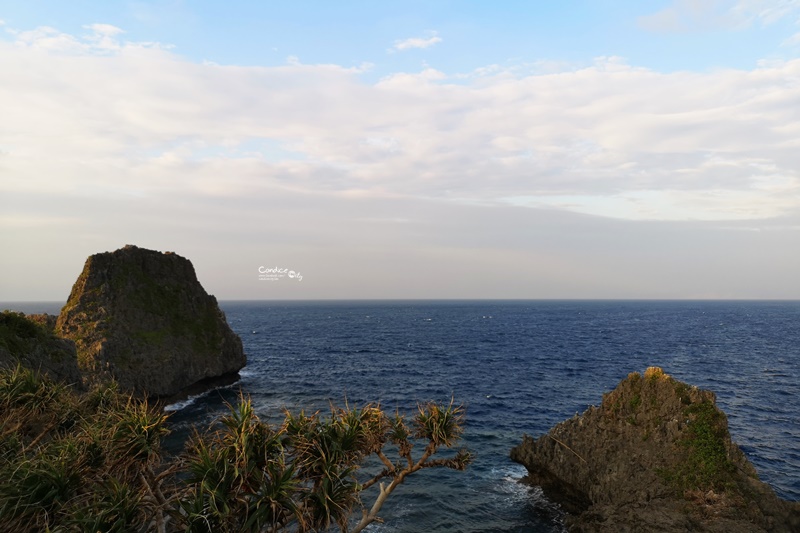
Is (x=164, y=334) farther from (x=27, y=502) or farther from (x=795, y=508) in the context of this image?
(x=795, y=508)

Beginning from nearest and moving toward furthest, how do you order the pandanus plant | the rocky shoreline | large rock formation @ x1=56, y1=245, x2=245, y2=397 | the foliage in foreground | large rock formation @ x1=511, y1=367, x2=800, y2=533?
the foliage in foreground → the pandanus plant → large rock formation @ x1=511, y1=367, x2=800, y2=533 → the rocky shoreline → large rock formation @ x1=56, y1=245, x2=245, y2=397

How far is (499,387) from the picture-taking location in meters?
66.4

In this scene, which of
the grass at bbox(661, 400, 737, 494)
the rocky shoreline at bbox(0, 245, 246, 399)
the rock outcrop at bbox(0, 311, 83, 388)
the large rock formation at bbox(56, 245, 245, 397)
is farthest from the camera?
the large rock formation at bbox(56, 245, 245, 397)

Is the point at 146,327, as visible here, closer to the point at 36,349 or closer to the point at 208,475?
the point at 36,349

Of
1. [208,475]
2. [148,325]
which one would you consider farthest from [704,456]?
[148,325]

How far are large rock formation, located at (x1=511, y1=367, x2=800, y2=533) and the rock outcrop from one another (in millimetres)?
45297

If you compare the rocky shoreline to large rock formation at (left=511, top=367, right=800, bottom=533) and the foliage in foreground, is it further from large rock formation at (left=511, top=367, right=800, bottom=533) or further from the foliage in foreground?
large rock formation at (left=511, top=367, right=800, bottom=533)

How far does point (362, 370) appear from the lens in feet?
264

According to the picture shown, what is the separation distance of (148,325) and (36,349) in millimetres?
23389

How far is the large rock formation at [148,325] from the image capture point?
5694 cm

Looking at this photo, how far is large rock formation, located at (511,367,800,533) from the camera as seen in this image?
79.0 feet

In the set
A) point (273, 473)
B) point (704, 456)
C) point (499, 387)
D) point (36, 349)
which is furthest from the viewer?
point (499, 387)

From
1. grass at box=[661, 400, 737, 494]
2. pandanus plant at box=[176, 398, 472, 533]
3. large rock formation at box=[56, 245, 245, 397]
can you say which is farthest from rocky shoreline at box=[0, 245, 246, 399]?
grass at box=[661, 400, 737, 494]

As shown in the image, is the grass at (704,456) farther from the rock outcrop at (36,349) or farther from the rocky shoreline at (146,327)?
the rocky shoreline at (146,327)
